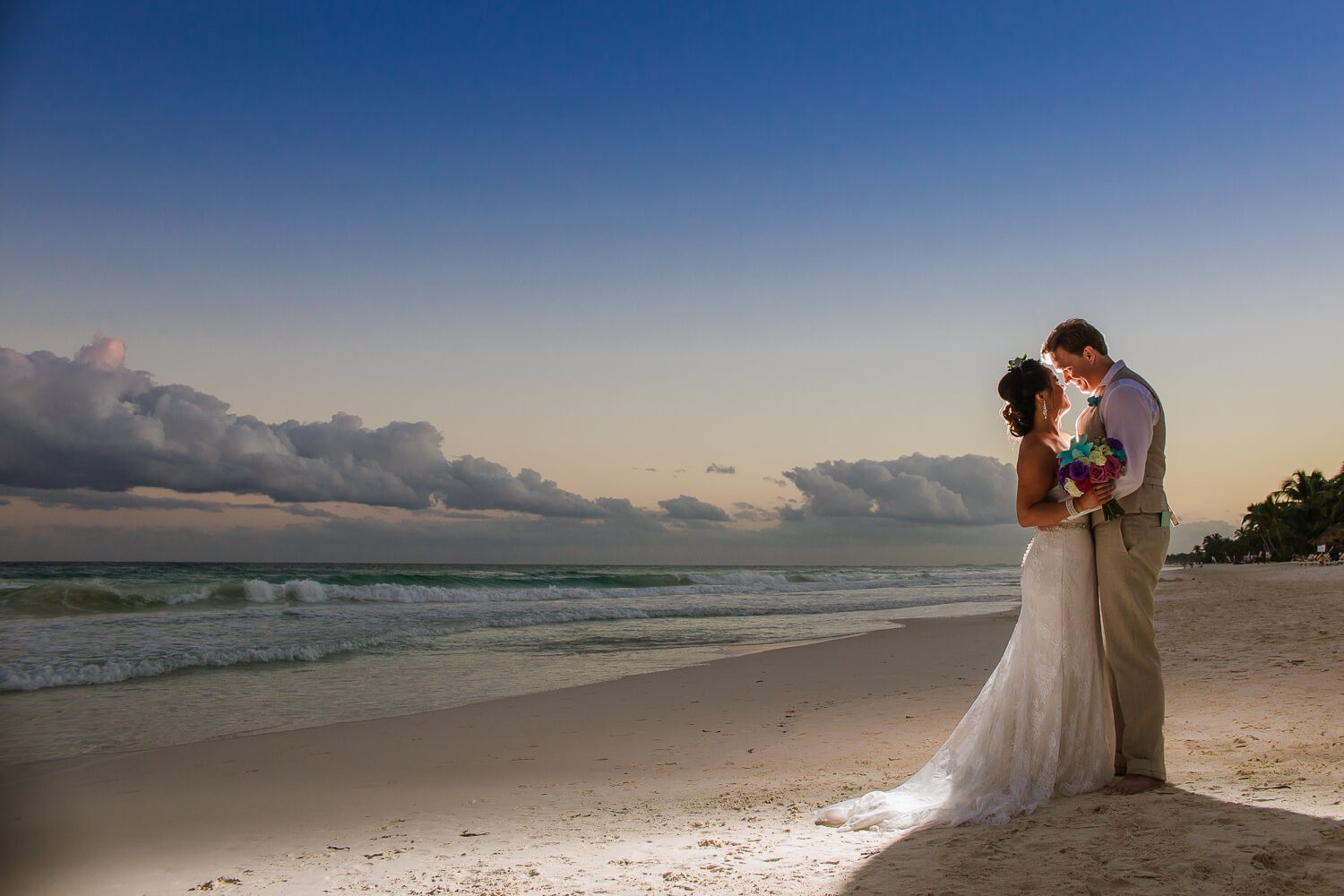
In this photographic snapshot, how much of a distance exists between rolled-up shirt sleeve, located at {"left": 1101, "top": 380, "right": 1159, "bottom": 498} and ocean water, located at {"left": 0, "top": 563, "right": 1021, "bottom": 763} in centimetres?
718

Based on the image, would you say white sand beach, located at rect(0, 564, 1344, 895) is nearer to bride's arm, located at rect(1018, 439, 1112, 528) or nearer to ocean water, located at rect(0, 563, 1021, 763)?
ocean water, located at rect(0, 563, 1021, 763)

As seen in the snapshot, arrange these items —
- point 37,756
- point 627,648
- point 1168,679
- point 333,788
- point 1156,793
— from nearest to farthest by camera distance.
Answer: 1. point 1156,793
2. point 333,788
3. point 37,756
4. point 1168,679
5. point 627,648

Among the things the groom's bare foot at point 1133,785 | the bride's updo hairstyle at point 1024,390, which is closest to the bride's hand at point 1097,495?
the bride's updo hairstyle at point 1024,390

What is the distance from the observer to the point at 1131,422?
436 cm

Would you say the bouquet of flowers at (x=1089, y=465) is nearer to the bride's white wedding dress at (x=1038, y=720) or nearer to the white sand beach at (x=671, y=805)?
the bride's white wedding dress at (x=1038, y=720)

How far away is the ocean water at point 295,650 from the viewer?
28.0 ft

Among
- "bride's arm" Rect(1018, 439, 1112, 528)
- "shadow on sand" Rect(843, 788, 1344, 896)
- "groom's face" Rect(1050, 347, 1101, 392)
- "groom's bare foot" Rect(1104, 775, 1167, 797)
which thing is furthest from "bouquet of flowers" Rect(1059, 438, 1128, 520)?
"shadow on sand" Rect(843, 788, 1344, 896)

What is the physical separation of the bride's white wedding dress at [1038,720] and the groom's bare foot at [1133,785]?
102 mm

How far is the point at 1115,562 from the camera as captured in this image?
4.38 metres

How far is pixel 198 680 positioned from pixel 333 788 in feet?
19.5

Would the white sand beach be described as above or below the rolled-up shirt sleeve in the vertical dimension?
below

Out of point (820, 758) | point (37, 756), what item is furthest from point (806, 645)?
point (37, 756)

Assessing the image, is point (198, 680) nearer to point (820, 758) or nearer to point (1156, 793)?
point (820, 758)

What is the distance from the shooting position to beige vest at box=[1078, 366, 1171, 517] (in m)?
4.38
